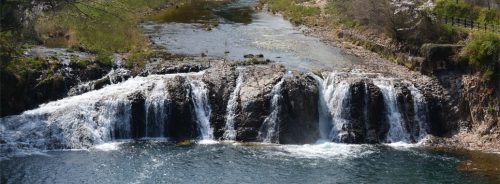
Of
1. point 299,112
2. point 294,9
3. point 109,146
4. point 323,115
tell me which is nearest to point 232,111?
point 299,112

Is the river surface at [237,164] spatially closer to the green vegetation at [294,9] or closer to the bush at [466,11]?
the bush at [466,11]

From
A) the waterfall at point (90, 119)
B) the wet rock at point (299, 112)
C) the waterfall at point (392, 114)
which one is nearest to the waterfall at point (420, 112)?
the waterfall at point (392, 114)

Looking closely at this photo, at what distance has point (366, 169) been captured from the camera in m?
34.8


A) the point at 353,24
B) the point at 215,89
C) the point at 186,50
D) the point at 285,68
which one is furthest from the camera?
the point at 353,24

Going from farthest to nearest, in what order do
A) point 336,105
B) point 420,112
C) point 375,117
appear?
point 336,105
point 420,112
point 375,117

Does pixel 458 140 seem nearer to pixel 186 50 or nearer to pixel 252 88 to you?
pixel 252 88

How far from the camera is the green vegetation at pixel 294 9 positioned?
7166 cm

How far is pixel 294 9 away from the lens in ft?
248

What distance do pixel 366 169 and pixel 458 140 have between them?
874cm

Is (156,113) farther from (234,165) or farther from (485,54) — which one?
(485,54)

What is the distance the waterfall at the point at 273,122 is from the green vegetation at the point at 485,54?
13.8 meters

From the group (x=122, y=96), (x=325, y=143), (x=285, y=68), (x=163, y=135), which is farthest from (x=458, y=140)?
(x=122, y=96)

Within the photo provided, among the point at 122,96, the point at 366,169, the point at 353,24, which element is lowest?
the point at 366,169

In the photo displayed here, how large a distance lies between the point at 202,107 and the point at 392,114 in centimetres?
1291
